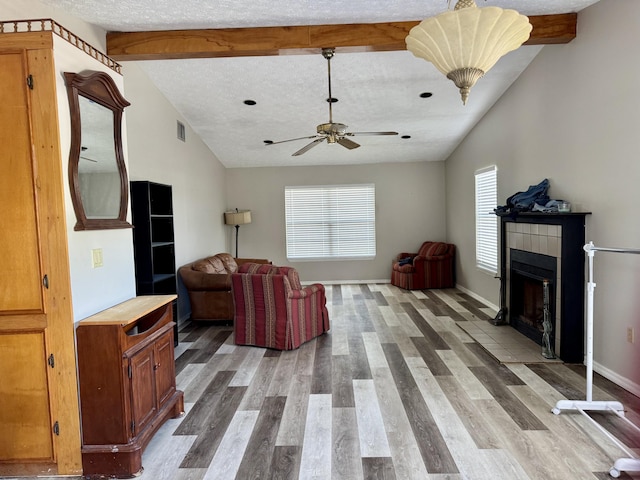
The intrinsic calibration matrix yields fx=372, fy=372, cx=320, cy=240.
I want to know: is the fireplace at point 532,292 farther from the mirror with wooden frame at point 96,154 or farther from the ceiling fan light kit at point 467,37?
the mirror with wooden frame at point 96,154

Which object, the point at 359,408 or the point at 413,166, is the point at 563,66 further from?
the point at 413,166

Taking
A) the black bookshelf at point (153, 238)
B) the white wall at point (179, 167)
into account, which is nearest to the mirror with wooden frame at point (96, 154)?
the black bookshelf at point (153, 238)

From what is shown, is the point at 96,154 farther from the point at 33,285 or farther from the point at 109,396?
the point at 109,396

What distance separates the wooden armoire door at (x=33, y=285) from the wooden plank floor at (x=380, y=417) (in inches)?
24.6

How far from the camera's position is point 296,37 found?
3668 millimetres

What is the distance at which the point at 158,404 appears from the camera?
2.62 metres

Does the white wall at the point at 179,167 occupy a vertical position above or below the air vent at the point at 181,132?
below

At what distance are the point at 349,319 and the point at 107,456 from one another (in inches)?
148

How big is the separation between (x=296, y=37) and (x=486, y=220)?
4224 millimetres

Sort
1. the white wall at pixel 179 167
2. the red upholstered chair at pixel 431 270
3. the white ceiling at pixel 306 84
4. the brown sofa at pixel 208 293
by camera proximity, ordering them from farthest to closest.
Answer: the red upholstered chair at pixel 431 270 < the brown sofa at pixel 208 293 < the white wall at pixel 179 167 < the white ceiling at pixel 306 84

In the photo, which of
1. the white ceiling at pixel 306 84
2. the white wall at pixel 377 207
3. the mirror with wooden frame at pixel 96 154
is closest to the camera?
the mirror with wooden frame at pixel 96 154

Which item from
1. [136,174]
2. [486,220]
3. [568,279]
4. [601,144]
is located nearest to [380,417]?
[568,279]

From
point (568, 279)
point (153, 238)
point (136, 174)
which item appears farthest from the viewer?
point (153, 238)

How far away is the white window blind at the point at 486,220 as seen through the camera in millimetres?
5816
